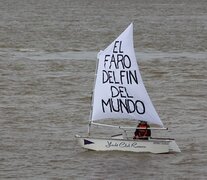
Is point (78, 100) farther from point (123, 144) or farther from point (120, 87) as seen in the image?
point (123, 144)

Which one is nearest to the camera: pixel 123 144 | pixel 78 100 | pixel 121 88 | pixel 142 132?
pixel 123 144

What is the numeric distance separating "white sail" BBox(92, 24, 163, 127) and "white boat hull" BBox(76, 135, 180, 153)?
0.84 m

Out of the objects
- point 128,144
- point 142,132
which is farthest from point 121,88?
point 128,144

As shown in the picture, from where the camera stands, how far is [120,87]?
101 ft

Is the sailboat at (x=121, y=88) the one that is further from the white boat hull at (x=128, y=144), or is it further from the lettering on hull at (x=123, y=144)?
the lettering on hull at (x=123, y=144)

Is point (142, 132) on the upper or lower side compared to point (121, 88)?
lower

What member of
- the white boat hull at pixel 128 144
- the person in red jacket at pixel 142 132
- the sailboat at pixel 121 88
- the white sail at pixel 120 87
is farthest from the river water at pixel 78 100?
the white sail at pixel 120 87

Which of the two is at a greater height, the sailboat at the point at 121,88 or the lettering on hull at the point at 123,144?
the sailboat at the point at 121,88

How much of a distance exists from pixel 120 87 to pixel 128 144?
1.86m

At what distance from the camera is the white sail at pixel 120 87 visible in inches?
1210

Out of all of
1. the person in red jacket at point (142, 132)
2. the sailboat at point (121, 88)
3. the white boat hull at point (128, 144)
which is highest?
the sailboat at point (121, 88)

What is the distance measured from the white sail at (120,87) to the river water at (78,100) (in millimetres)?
1344

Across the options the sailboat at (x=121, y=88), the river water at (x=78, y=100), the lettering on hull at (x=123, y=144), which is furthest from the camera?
the sailboat at (x=121, y=88)

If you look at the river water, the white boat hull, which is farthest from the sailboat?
the river water
